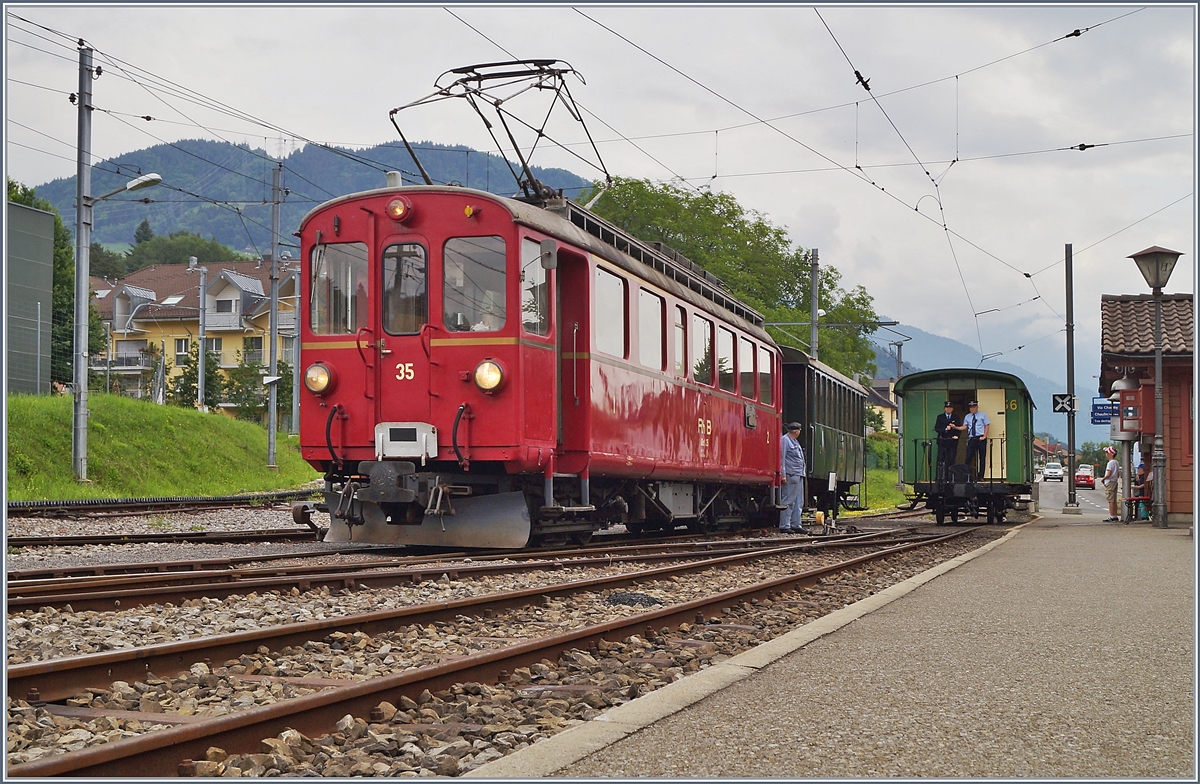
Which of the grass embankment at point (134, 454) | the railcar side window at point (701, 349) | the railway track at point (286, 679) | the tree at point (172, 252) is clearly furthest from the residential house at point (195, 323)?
the railway track at point (286, 679)

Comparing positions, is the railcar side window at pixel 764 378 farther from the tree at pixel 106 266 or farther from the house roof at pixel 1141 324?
the tree at pixel 106 266

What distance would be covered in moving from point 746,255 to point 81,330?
3570cm

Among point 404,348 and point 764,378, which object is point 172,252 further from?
point 404,348

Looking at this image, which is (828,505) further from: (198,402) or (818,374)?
(198,402)

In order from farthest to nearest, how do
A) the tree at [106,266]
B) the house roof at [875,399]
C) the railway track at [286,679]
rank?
1. the tree at [106,266]
2. the house roof at [875,399]
3. the railway track at [286,679]

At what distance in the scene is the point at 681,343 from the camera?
1459 cm

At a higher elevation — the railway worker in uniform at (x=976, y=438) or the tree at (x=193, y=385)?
the tree at (x=193, y=385)

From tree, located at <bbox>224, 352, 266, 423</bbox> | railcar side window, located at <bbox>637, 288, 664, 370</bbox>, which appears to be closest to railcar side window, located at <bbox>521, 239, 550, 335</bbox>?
railcar side window, located at <bbox>637, 288, 664, 370</bbox>

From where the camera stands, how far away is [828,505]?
25188 millimetres

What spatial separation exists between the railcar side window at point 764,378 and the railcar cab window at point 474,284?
782 centimetres

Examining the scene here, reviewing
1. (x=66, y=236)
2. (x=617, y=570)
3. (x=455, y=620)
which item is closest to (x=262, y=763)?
(x=455, y=620)

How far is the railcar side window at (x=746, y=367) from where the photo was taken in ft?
57.0

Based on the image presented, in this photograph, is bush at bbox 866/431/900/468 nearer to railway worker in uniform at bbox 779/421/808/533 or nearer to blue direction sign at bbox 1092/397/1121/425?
blue direction sign at bbox 1092/397/1121/425

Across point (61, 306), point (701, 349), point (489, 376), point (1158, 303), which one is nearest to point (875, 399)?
point (61, 306)
